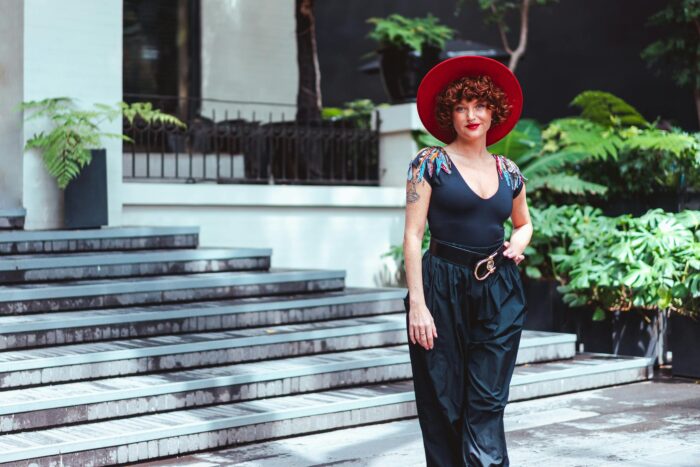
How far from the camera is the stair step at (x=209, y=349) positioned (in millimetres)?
6480

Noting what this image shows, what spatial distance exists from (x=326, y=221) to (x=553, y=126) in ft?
9.12

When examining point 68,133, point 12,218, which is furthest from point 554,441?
point 12,218

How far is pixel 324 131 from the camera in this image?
11.9 m

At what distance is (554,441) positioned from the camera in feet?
20.7

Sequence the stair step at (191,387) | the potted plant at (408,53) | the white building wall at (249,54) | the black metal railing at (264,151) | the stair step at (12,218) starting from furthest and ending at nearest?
1. the white building wall at (249,54)
2. the potted plant at (408,53)
3. the black metal railing at (264,151)
4. the stair step at (12,218)
5. the stair step at (191,387)

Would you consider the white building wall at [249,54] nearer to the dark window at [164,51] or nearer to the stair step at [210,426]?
the dark window at [164,51]

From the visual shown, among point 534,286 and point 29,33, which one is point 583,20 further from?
point 29,33

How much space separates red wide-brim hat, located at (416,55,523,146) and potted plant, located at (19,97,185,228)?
225 inches

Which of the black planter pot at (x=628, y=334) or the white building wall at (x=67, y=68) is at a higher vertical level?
the white building wall at (x=67, y=68)

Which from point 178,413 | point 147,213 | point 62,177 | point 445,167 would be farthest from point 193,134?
point 445,167

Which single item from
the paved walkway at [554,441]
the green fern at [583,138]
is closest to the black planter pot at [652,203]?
the green fern at [583,138]

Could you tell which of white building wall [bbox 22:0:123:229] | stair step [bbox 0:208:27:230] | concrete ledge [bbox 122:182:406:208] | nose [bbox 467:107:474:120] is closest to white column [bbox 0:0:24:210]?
white building wall [bbox 22:0:123:229]

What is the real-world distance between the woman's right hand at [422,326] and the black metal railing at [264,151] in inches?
273

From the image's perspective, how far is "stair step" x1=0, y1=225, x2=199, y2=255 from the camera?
8742 millimetres
